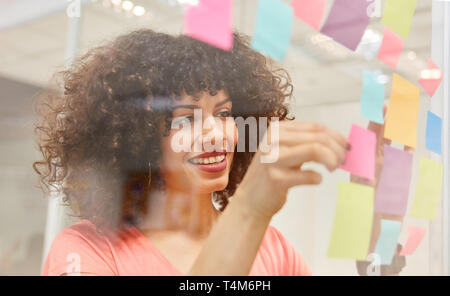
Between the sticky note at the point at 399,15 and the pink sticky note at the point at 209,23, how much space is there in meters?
0.42

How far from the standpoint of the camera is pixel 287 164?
2.44ft

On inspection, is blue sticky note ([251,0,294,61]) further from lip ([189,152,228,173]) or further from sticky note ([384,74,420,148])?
sticky note ([384,74,420,148])

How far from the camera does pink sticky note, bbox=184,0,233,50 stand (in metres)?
0.72

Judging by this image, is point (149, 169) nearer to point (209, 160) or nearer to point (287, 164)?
point (209, 160)

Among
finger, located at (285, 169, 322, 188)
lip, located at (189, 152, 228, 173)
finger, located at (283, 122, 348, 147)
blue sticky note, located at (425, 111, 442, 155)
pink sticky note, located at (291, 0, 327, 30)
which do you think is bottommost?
finger, located at (285, 169, 322, 188)

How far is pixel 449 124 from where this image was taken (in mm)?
1118

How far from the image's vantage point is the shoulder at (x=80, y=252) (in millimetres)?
690

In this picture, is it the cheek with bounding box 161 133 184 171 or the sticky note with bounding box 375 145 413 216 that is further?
the sticky note with bounding box 375 145 413 216

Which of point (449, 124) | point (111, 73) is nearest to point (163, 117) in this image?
point (111, 73)

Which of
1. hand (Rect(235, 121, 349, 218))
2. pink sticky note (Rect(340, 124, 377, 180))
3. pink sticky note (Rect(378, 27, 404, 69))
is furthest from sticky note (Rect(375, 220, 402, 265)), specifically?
Answer: pink sticky note (Rect(378, 27, 404, 69))

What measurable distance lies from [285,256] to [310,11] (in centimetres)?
46

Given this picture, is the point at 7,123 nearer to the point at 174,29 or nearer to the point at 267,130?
the point at 174,29

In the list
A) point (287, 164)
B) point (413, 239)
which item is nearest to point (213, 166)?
point (287, 164)

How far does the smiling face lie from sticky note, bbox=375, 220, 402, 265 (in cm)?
40
